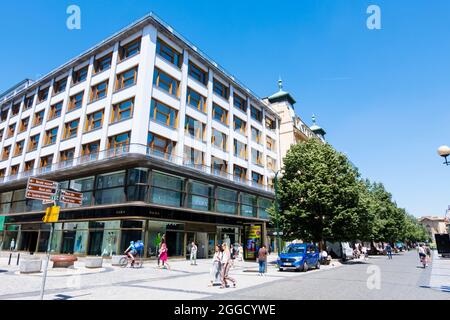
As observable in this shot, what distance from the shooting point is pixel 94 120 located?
28.1 meters

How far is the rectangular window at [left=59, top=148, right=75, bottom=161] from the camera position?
2886cm

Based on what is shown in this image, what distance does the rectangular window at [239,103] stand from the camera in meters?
37.2

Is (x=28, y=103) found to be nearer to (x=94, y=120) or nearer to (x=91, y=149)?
(x=94, y=120)

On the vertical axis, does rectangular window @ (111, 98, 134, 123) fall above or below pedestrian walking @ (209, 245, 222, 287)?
above

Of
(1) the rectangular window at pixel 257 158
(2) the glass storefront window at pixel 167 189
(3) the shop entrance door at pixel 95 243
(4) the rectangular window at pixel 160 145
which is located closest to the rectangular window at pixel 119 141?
(4) the rectangular window at pixel 160 145

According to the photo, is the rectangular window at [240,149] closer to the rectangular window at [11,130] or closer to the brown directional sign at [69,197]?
the brown directional sign at [69,197]

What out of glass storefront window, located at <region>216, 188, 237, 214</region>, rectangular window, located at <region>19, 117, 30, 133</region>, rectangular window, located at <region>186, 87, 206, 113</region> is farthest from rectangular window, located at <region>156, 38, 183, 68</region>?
rectangular window, located at <region>19, 117, 30, 133</region>

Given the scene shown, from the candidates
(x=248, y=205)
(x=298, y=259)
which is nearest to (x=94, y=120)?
(x=248, y=205)

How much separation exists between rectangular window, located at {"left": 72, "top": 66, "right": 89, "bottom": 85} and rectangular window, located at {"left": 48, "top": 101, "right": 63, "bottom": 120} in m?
3.08

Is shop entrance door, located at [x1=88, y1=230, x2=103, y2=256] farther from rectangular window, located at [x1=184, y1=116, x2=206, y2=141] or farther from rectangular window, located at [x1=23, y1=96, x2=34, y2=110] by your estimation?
rectangular window, located at [x1=23, y1=96, x2=34, y2=110]

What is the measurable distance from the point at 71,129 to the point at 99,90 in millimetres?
5187

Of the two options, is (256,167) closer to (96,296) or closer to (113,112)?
(113,112)
